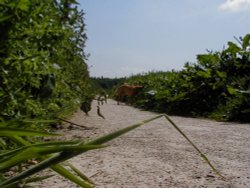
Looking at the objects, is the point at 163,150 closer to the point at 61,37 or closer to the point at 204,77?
the point at 61,37

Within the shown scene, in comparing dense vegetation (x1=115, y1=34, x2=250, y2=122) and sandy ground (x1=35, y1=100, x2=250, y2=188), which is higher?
dense vegetation (x1=115, y1=34, x2=250, y2=122)

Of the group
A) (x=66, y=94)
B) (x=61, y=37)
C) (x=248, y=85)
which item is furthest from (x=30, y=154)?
(x=248, y=85)

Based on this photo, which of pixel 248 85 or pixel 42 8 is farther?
pixel 248 85

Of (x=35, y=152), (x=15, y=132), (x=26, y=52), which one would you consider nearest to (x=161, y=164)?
(x=26, y=52)

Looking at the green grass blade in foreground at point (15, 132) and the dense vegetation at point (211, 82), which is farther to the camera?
the dense vegetation at point (211, 82)

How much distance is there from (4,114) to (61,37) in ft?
1.63

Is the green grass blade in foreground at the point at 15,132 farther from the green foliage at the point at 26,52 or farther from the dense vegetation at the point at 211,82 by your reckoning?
the dense vegetation at the point at 211,82

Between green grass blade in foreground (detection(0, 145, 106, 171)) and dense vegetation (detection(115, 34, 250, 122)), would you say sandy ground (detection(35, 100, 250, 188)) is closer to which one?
green grass blade in foreground (detection(0, 145, 106, 171))

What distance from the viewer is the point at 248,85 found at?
6.49m

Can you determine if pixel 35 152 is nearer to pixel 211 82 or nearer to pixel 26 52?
pixel 26 52

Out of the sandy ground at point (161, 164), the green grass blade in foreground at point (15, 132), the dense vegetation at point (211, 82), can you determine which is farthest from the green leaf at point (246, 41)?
the green grass blade in foreground at point (15, 132)

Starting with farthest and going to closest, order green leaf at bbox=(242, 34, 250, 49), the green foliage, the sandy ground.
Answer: green leaf at bbox=(242, 34, 250, 49) → the sandy ground → the green foliage


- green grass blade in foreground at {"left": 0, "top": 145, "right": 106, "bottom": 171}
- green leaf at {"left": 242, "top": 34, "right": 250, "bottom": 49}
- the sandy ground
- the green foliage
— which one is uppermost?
green leaf at {"left": 242, "top": 34, "right": 250, "bottom": 49}

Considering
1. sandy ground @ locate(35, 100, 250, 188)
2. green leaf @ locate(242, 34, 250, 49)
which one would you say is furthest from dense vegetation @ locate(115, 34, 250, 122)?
sandy ground @ locate(35, 100, 250, 188)
